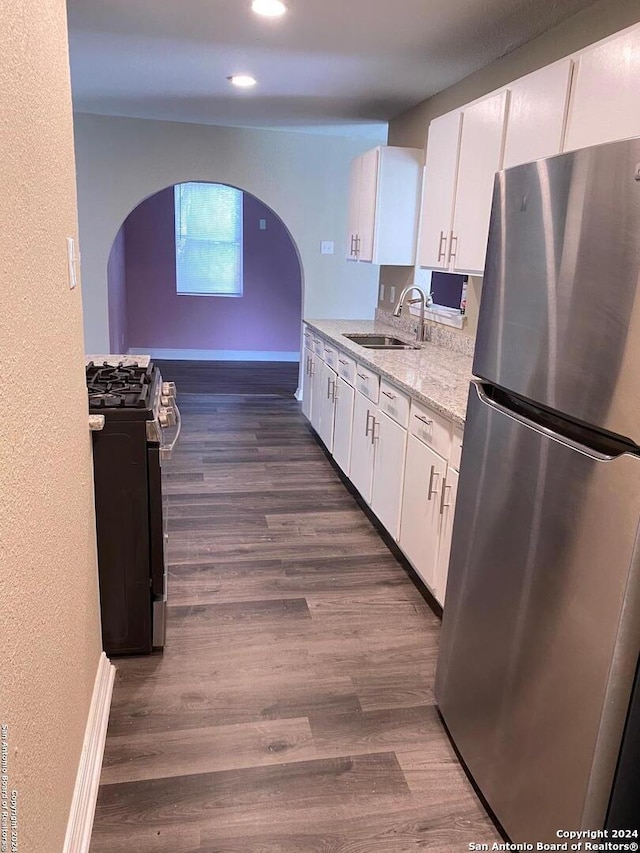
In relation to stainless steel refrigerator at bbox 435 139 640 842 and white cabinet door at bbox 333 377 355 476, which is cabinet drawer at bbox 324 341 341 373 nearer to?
white cabinet door at bbox 333 377 355 476

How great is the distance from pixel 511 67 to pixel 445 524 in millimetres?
2342

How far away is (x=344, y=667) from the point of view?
224cm

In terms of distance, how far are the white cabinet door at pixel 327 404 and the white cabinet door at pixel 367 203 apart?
0.87m

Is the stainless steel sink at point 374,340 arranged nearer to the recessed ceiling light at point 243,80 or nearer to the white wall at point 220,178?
the recessed ceiling light at point 243,80

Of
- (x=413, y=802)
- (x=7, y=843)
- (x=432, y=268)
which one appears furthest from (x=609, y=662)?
(x=432, y=268)

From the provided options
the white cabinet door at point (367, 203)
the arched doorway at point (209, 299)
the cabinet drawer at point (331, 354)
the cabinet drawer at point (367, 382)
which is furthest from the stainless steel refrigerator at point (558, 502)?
the arched doorway at point (209, 299)

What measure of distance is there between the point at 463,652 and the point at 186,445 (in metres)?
3.23

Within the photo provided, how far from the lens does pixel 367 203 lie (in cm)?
436

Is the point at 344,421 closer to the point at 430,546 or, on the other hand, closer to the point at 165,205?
the point at 430,546

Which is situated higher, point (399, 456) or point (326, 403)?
point (399, 456)

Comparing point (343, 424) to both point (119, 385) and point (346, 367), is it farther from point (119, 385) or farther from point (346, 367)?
point (119, 385)

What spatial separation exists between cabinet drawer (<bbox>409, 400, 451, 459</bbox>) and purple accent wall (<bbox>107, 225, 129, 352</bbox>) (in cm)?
402

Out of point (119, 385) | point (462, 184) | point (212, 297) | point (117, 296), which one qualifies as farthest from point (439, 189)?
point (212, 297)

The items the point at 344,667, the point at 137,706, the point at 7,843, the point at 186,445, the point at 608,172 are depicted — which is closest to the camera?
the point at 7,843
